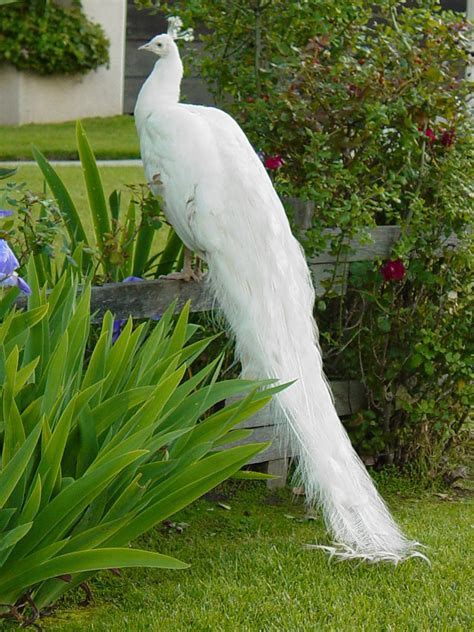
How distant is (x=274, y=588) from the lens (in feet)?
11.2

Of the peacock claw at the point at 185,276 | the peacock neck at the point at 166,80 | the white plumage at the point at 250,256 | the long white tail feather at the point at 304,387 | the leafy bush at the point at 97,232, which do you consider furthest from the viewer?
the peacock neck at the point at 166,80

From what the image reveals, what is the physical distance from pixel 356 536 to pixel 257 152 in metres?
1.72

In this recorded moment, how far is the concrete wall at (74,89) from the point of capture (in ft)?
46.1

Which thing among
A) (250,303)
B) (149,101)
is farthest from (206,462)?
(149,101)

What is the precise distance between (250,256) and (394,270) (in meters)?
0.76

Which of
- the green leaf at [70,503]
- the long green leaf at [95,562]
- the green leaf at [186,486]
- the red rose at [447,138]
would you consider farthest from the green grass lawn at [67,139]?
the long green leaf at [95,562]

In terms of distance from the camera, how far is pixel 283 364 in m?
3.90

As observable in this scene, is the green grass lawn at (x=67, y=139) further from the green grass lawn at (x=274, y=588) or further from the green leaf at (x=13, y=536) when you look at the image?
the green leaf at (x=13, y=536)

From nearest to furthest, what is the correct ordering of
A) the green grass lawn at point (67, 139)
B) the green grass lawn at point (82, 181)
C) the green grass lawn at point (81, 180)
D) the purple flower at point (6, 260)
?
1. the purple flower at point (6, 260)
2. the green grass lawn at point (82, 181)
3. the green grass lawn at point (81, 180)
4. the green grass lawn at point (67, 139)

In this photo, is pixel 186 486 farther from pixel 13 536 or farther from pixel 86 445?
pixel 13 536

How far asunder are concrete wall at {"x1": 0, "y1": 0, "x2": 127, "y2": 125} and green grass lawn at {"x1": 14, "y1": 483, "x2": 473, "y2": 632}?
1073cm

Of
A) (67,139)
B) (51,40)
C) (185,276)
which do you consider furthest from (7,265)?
(51,40)

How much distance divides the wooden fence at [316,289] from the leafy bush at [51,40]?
9.73 meters

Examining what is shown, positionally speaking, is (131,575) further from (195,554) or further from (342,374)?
(342,374)
